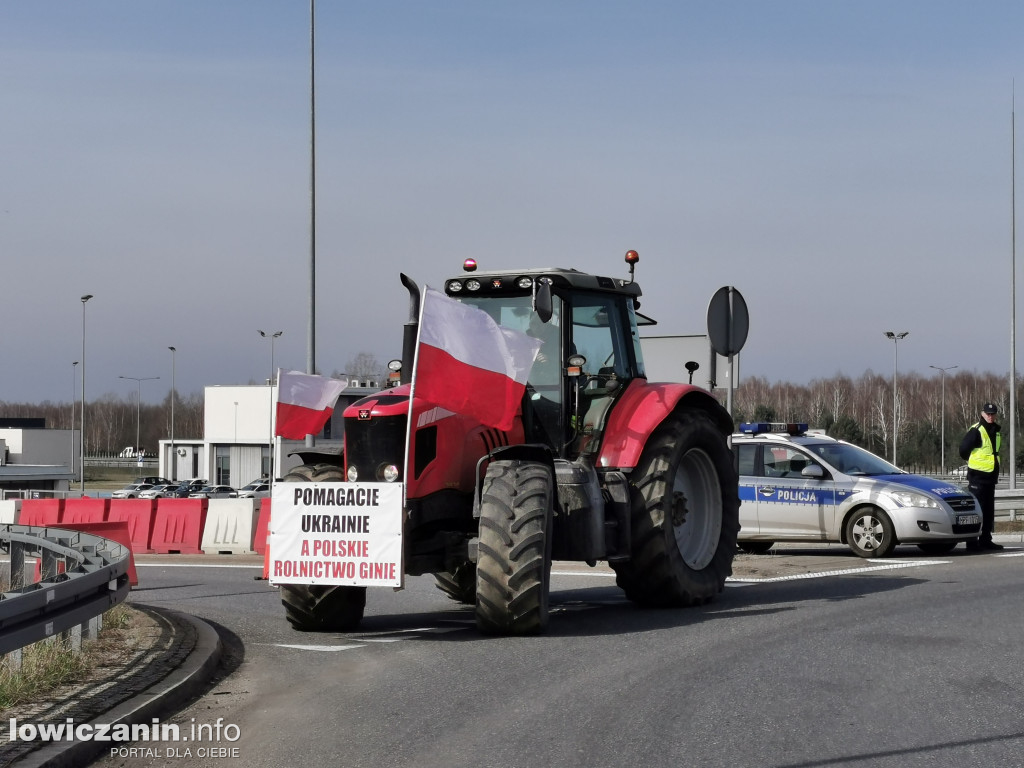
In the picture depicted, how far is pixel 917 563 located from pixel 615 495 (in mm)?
6571

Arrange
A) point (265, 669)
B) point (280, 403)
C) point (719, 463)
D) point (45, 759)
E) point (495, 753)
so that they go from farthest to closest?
point (719, 463), point (280, 403), point (265, 669), point (495, 753), point (45, 759)

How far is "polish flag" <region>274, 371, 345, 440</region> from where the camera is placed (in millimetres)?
11742

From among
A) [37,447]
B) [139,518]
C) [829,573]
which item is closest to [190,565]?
[139,518]

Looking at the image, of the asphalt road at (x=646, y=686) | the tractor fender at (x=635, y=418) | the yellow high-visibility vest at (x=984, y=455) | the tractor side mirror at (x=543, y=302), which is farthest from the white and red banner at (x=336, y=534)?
the yellow high-visibility vest at (x=984, y=455)

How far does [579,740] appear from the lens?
6.37 m

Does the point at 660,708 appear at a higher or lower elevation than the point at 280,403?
lower

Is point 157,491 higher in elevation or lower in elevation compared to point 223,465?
lower

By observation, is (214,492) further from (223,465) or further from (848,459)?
(848,459)

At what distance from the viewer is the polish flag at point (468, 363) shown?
31.0 feet

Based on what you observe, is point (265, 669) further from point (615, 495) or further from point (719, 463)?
point (719, 463)

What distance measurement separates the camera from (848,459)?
17.5 metres

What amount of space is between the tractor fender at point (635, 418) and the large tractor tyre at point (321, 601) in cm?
236

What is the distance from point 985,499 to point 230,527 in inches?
515

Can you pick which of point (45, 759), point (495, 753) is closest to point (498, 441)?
point (495, 753)
